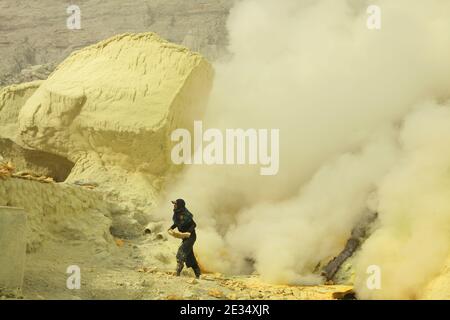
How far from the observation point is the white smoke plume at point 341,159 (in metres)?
7.30

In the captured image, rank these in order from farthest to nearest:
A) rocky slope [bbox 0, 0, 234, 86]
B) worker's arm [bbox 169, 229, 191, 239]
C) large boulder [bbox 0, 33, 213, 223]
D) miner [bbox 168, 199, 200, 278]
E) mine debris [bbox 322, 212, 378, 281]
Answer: rocky slope [bbox 0, 0, 234, 86], large boulder [bbox 0, 33, 213, 223], mine debris [bbox 322, 212, 378, 281], miner [bbox 168, 199, 200, 278], worker's arm [bbox 169, 229, 191, 239]

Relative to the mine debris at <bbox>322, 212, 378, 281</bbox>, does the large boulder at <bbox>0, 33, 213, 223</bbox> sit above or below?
above

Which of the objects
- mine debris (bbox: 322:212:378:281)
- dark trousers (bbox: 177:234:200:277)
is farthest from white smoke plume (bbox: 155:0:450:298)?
dark trousers (bbox: 177:234:200:277)

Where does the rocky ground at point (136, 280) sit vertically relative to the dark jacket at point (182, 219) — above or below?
below

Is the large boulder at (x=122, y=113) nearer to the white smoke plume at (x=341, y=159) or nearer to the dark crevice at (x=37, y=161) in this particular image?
the dark crevice at (x=37, y=161)

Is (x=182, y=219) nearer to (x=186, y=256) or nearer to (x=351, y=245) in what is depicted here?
(x=186, y=256)

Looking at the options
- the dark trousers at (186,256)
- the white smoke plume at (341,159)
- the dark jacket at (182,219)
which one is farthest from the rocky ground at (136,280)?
the white smoke plume at (341,159)

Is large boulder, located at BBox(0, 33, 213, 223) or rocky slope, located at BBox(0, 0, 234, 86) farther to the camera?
rocky slope, located at BBox(0, 0, 234, 86)

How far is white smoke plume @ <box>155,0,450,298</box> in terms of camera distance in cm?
730

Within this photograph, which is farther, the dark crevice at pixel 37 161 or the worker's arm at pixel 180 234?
the dark crevice at pixel 37 161

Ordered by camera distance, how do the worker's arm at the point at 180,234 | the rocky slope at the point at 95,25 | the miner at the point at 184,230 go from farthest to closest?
the rocky slope at the point at 95,25 → the miner at the point at 184,230 → the worker's arm at the point at 180,234

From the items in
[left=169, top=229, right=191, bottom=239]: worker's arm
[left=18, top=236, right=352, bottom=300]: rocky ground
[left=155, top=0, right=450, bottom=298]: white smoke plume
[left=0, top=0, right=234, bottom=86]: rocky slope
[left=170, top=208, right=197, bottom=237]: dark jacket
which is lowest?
[left=18, top=236, right=352, bottom=300]: rocky ground

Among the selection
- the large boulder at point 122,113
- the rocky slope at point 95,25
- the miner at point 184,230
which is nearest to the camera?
A: the miner at point 184,230

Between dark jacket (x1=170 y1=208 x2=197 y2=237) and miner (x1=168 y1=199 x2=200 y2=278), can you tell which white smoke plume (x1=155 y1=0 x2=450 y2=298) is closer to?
miner (x1=168 y1=199 x2=200 y2=278)
